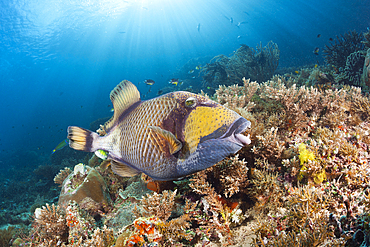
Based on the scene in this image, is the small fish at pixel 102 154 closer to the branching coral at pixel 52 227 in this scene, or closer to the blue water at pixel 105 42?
the branching coral at pixel 52 227

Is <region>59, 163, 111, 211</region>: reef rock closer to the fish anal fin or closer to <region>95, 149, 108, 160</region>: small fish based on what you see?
<region>95, 149, 108, 160</region>: small fish

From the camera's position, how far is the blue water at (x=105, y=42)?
34.0 m

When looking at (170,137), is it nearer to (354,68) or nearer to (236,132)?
(236,132)

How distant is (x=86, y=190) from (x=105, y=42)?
77.9 metres

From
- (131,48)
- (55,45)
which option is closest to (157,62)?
(131,48)

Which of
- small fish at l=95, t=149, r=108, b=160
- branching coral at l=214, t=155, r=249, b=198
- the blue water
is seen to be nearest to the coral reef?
branching coral at l=214, t=155, r=249, b=198

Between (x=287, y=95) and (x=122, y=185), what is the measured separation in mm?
4168

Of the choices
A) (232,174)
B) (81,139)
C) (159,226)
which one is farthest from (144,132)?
(232,174)

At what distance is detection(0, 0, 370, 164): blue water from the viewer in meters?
34.0

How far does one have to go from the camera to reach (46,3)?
33.6 meters

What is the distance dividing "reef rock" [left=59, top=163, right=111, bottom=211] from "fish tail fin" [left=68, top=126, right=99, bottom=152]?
8.99ft

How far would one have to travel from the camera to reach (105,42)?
6594 centimetres

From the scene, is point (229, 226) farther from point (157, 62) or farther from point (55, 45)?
point (157, 62)

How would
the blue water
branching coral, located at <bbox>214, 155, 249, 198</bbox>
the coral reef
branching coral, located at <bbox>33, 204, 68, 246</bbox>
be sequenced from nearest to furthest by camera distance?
1. branching coral, located at <bbox>214, 155, 249, 198</bbox>
2. branching coral, located at <bbox>33, 204, 68, 246</bbox>
3. the coral reef
4. the blue water
